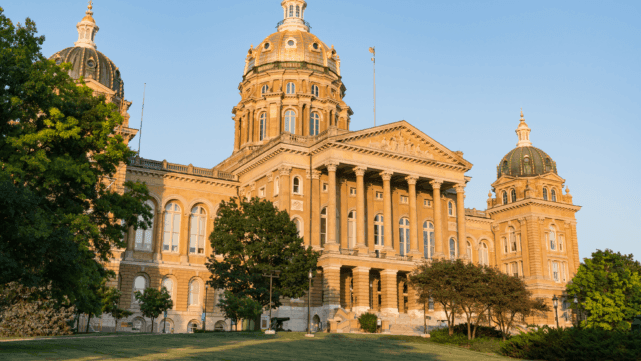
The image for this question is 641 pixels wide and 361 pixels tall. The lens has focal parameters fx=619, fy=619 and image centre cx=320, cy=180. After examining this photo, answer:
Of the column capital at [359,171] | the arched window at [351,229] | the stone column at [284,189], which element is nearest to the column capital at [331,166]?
the column capital at [359,171]

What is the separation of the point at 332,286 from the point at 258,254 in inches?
422

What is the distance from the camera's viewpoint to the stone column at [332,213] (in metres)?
51.8

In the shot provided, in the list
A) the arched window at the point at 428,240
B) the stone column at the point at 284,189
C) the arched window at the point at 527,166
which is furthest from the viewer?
the arched window at the point at 527,166

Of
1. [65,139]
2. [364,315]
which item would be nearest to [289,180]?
[364,315]

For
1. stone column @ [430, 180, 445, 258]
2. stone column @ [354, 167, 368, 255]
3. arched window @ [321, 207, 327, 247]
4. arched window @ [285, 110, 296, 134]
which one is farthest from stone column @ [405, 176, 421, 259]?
arched window @ [285, 110, 296, 134]

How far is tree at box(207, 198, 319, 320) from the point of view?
133ft

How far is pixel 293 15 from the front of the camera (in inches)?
3118

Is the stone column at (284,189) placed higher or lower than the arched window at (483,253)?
higher

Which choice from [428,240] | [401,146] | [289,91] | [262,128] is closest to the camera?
[401,146]

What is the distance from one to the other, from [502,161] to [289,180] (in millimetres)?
40103

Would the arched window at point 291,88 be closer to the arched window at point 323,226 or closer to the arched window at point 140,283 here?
the arched window at point 323,226

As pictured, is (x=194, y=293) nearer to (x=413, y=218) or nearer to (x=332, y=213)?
(x=332, y=213)

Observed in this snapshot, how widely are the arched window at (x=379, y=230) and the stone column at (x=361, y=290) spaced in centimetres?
666

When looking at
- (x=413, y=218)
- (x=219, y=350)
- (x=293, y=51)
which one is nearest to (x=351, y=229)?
(x=413, y=218)
